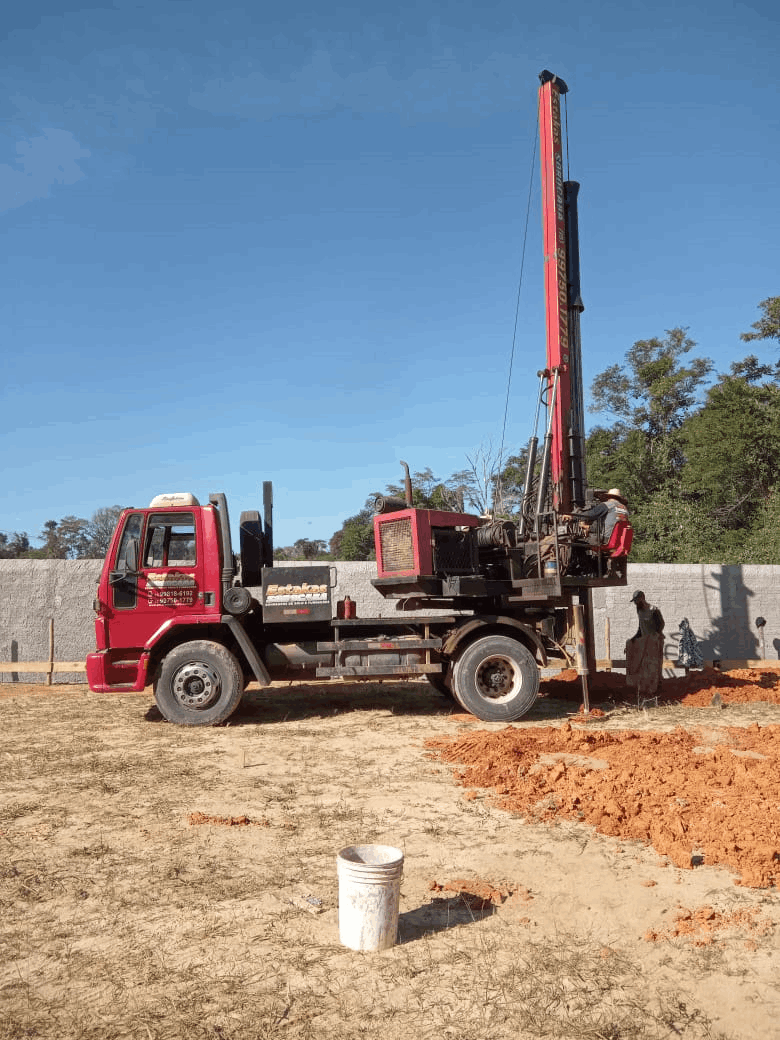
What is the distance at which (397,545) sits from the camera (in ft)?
34.3

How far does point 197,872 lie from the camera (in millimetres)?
4887

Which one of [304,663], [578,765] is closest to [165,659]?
[304,663]

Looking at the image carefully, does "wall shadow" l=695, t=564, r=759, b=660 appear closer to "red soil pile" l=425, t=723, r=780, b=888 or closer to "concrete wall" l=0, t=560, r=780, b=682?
"concrete wall" l=0, t=560, r=780, b=682

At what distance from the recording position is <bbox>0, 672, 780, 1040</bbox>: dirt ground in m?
3.27

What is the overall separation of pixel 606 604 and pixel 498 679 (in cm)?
609

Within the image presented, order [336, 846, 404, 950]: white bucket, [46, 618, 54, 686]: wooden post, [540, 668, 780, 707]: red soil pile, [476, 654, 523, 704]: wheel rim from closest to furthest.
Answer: [336, 846, 404, 950]: white bucket < [476, 654, 523, 704]: wheel rim < [540, 668, 780, 707]: red soil pile < [46, 618, 54, 686]: wooden post

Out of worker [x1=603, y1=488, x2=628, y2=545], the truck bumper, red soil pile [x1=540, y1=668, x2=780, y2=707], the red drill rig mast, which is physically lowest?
red soil pile [x1=540, y1=668, x2=780, y2=707]

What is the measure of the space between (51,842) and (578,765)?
4530 mm

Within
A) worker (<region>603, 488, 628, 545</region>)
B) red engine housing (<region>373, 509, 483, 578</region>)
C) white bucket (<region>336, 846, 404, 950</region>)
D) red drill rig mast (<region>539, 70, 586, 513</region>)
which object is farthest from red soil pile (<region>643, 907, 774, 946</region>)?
red drill rig mast (<region>539, 70, 586, 513</region>)

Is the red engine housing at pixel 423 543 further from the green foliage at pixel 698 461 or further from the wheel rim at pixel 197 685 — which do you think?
the green foliage at pixel 698 461

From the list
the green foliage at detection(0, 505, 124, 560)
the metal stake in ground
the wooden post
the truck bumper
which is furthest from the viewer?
the green foliage at detection(0, 505, 124, 560)

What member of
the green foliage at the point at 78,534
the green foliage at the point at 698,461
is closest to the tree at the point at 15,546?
the green foliage at the point at 78,534

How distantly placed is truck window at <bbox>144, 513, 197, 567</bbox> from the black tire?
372 centimetres

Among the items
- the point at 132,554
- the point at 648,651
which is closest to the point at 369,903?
the point at 132,554
